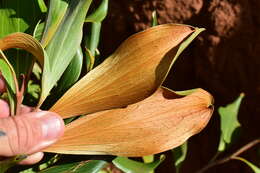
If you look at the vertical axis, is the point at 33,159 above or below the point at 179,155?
above

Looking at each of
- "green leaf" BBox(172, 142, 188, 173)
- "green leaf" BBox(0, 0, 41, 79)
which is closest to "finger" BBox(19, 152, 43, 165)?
"green leaf" BBox(0, 0, 41, 79)

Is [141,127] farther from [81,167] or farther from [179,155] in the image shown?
[179,155]

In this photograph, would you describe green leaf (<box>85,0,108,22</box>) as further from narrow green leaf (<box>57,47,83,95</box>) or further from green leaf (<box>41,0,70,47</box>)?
green leaf (<box>41,0,70,47</box>)

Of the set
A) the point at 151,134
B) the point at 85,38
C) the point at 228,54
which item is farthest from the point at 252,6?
the point at 151,134

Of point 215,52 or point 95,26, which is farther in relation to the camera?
point 215,52

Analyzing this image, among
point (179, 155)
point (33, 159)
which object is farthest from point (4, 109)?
point (179, 155)

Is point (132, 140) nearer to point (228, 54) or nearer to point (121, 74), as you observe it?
point (121, 74)
